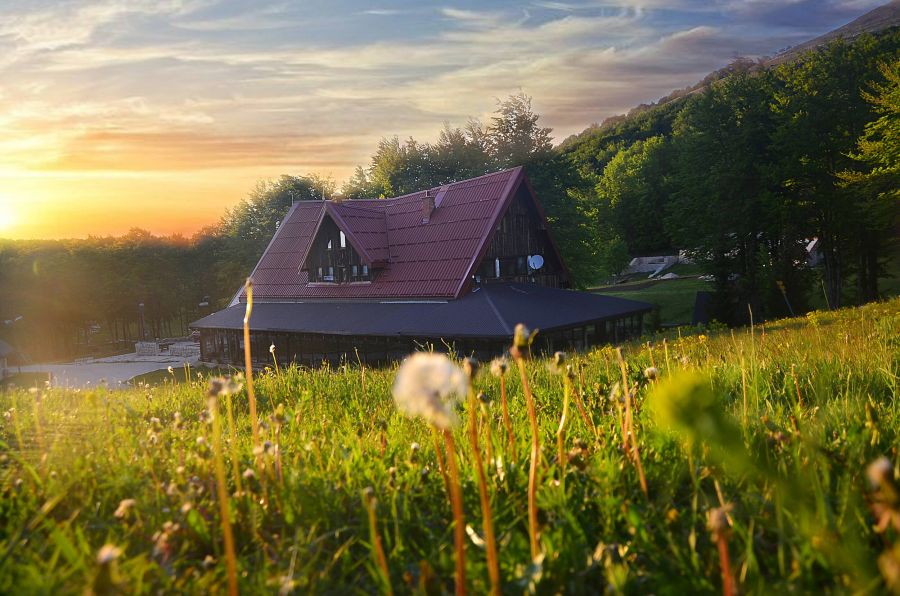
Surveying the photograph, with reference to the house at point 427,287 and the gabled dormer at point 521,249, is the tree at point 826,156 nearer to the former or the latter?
the house at point 427,287

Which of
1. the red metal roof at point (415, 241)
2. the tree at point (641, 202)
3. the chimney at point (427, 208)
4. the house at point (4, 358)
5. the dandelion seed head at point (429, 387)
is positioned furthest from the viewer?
the tree at point (641, 202)

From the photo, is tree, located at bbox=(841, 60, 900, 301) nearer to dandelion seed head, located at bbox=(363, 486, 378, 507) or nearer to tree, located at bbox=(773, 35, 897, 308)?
tree, located at bbox=(773, 35, 897, 308)

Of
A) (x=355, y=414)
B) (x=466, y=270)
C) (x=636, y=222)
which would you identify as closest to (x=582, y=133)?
(x=636, y=222)

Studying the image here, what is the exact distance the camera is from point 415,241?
32688 millimetres

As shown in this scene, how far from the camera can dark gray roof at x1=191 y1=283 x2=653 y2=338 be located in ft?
81.9

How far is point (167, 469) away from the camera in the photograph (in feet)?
12.1

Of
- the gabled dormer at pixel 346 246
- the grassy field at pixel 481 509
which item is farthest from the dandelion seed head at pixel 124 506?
the gabled dormer at pixel 346 246

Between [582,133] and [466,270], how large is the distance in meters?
150

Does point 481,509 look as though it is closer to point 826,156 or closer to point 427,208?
point 427,208

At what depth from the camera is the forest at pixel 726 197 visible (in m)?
36.0

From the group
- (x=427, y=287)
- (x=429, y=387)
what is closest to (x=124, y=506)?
(x=429, y=387)

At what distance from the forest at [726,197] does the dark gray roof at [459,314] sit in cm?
1076

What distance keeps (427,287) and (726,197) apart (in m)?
21.0

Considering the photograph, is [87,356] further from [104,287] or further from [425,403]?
[425,403]
